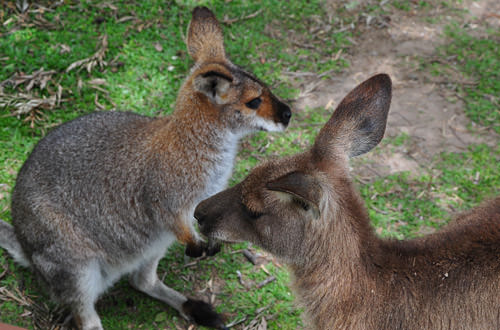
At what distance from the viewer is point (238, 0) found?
5.39m

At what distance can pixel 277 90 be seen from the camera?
4.75 m

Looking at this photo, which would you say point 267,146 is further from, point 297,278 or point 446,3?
point 446,3

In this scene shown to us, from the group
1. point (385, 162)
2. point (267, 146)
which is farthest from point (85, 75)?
point (385, 162)

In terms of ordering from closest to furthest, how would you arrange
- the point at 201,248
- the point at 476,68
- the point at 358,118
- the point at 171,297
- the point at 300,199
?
the point at 300,199 → the point at 358,118 → the point at 201,248 → the point at 171,297 → the point at 476,68

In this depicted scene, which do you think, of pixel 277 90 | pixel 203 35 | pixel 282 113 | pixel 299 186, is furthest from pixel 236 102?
pixel 277 90

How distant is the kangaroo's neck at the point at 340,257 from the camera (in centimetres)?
222

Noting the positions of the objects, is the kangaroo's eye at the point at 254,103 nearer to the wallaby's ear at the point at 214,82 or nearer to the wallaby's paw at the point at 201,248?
the wallaby's ear at the point at 214,82

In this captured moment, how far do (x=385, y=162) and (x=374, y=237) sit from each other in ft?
6.89

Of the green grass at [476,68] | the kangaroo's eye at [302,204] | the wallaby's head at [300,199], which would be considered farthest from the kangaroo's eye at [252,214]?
the green grass at [476,68]

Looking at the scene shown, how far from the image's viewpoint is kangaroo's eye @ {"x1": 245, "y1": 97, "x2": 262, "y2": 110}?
3.17 metres

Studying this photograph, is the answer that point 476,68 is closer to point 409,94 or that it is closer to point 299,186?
point 409,94

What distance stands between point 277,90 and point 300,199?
9.13 ft

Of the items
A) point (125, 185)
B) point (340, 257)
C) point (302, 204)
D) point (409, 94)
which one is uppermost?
point (302, 204)

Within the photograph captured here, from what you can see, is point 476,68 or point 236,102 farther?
point 476,68
